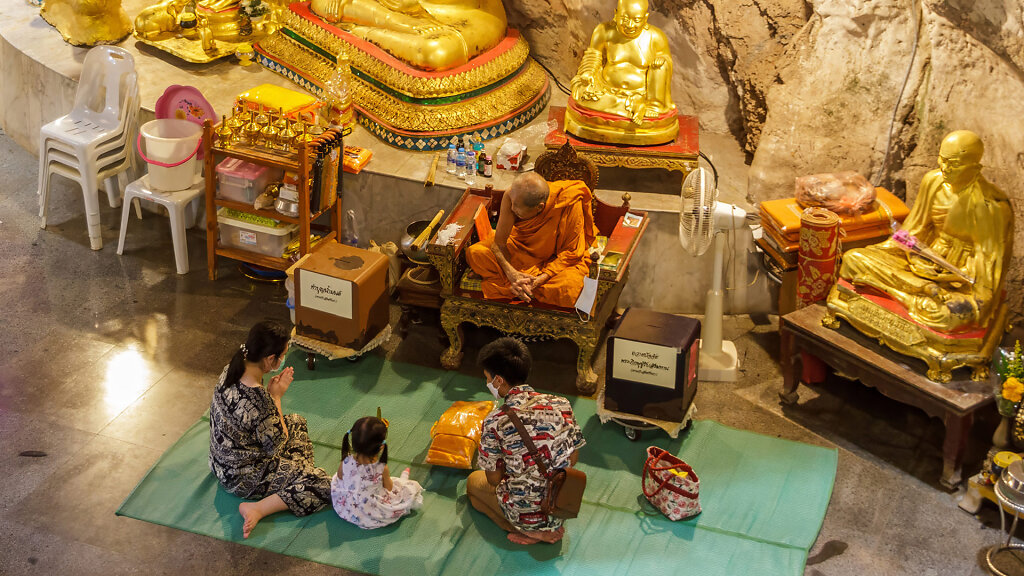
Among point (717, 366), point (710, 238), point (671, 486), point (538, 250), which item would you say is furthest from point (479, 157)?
point (671, 486)

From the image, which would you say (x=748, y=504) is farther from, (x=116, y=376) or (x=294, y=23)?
(x=294, y=23)

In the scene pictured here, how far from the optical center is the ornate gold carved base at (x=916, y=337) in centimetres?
585

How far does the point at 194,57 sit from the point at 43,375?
3.39 meters

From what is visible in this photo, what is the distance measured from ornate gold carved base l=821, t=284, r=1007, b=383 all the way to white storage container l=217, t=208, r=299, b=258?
11.2 ft

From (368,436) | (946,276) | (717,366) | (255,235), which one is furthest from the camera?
(255,235)

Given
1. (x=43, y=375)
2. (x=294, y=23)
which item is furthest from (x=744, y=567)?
(x=294, y=23)

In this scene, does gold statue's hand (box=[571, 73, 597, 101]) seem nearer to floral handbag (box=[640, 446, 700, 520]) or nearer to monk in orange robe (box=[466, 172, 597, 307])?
monk in orange robe (box=[466, 172, 597, 307])

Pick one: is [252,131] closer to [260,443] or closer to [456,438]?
[260,443]

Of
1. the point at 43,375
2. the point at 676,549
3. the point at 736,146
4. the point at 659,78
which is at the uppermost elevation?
the point at 659,78

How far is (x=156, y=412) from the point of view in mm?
6273

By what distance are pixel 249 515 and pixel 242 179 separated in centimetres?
255

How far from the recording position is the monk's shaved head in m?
6.25

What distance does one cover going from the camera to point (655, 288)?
738cm

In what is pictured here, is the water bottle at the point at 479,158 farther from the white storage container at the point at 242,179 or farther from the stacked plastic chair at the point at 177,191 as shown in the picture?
the stacked plastic chair at the point at 177,191
